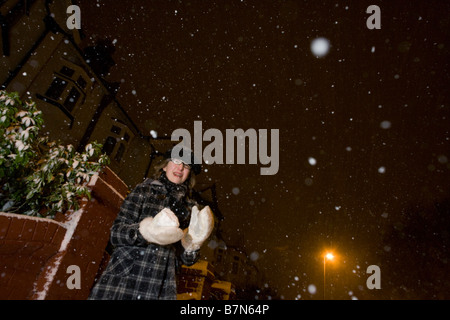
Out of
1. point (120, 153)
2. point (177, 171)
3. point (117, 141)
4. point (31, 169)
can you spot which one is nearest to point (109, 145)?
point (117, 141)

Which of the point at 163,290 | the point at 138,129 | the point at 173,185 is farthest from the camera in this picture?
the point at 138,129

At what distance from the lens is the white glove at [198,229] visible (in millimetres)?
2232

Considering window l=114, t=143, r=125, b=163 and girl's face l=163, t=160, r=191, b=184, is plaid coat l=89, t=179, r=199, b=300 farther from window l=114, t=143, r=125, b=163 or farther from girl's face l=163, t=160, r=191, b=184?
window l=114, t=143, r=125, b=163

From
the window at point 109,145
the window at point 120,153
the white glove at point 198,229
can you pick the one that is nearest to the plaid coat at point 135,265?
the white glove at point 198,229

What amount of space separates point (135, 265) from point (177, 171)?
122 centimetres

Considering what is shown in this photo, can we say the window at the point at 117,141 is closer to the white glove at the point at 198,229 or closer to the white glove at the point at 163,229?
the white glove at the point at 198,229

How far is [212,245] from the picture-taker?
2869 cm

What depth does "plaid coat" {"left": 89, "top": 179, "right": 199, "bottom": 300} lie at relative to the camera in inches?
81.1

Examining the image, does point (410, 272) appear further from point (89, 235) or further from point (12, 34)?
point (12, 34)

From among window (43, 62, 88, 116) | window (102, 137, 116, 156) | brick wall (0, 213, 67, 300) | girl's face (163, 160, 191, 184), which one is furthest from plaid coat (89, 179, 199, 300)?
window (102, 137, 116, 156)

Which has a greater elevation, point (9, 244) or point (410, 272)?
point (410, 272)

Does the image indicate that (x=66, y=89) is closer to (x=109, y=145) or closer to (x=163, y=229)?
(x=109, y=145)
